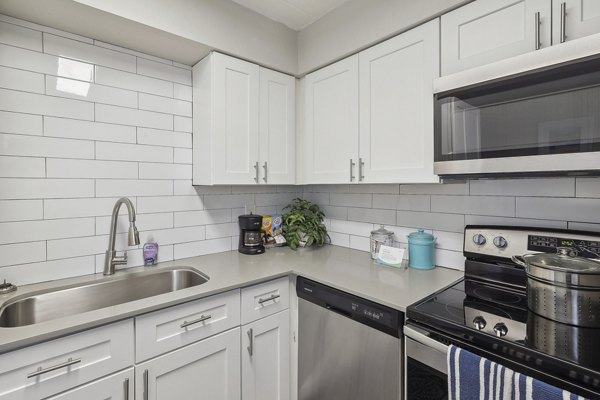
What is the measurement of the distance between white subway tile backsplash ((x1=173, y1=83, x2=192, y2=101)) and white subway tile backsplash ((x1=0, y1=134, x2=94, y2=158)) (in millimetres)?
552

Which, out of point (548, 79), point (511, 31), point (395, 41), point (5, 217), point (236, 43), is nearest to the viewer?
point (548, 79)

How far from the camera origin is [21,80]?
1.32 meters

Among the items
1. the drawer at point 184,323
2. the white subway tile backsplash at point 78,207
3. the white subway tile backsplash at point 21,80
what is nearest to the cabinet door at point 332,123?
the drawer at point 184,323

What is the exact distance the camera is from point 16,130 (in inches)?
51.6

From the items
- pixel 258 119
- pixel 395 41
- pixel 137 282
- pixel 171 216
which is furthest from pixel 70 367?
pixel 395 41

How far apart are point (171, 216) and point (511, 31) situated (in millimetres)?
1857

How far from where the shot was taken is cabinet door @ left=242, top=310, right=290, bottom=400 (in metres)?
1.43

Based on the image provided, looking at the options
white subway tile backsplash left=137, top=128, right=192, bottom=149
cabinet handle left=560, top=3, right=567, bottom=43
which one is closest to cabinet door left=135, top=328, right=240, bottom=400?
white subway tile backsplash left=137, top=128, right=192, bottom=149

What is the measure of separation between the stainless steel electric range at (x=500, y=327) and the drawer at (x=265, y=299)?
0.70 m

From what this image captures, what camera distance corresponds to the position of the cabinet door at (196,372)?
1145 mm

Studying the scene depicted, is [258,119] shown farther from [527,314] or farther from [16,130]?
[527,314]

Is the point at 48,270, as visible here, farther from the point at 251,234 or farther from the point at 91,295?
the point at 251,234

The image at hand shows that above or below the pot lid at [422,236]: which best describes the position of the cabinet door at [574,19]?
above

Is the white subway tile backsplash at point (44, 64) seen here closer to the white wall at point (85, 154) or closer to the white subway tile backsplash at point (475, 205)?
the white wall at point (85, 154)
